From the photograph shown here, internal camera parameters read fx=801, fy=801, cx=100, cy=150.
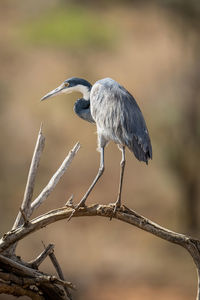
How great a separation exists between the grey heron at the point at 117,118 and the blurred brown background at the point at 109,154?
27.2 ft

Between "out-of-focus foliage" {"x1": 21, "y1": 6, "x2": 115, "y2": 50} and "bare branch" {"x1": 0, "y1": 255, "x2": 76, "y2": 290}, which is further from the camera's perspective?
"out-of-focus foliage" {"x1": 21, "y1": 6, "x2": 115, "y2": 50}

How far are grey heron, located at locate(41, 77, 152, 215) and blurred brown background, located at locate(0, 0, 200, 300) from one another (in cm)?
829

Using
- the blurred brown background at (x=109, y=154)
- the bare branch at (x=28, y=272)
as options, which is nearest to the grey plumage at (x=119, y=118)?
the bare branch at (x=28, y=272)

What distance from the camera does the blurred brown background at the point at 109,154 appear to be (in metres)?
14.2

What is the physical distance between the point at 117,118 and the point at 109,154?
13.8 meters

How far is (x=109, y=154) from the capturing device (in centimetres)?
1894

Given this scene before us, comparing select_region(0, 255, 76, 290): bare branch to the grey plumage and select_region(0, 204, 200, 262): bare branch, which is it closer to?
select_region(0, 204, 200, 262): bare branch

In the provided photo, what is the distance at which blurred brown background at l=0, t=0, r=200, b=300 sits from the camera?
14.2m

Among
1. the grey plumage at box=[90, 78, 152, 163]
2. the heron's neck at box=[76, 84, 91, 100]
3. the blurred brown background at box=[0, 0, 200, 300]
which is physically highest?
the heron's neck at box=[76, 84, 91, 100]

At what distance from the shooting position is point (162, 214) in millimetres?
16500

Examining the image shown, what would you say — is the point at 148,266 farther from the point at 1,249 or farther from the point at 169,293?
the point at 1,249

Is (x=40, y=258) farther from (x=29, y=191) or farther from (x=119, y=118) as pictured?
(x=119, y=118)

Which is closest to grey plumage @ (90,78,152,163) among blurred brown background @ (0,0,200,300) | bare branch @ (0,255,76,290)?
bare branch @ (0,255,76,290)

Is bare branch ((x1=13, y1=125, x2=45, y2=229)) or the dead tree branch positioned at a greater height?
bare branch ((x1=13, y1=125, x2=45, y2=229))
